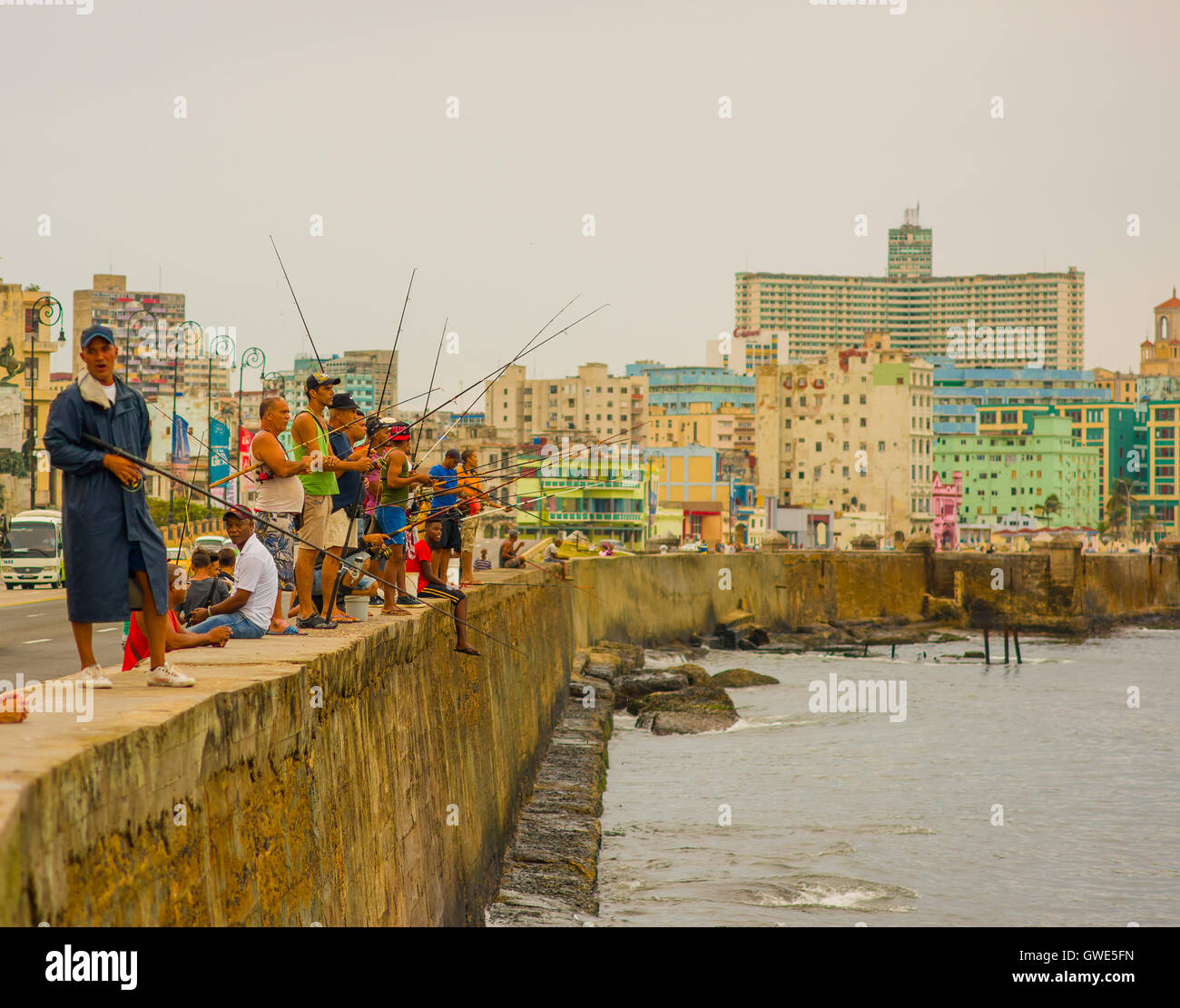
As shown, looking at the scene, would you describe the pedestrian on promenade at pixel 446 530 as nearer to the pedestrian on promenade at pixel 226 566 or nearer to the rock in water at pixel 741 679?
the pedestrian on promenade at pixel 226 566

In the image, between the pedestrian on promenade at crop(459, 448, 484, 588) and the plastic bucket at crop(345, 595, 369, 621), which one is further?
the pedestrian on promenade at crop(459, 448, 484, 588)

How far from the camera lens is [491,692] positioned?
14.0 m

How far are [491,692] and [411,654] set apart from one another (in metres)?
4.79

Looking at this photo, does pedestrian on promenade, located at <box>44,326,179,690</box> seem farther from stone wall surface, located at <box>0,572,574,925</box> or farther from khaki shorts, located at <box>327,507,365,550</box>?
khaki shorts, located at <box>327,507,365,550</box>

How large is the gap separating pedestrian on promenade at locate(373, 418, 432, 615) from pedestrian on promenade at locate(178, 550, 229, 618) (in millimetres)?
1377

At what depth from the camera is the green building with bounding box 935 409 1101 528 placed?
530 feet

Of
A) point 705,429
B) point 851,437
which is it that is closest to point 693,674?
point 851,437

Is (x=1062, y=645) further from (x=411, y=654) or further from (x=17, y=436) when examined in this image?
(x=411, y=654)

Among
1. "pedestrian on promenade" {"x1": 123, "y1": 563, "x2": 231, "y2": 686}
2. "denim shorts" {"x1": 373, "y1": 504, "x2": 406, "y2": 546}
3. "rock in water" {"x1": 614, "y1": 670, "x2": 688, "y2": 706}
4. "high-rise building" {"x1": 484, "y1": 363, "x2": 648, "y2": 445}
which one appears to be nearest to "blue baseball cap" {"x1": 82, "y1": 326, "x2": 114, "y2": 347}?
"pedestrian on promenade" {"x1": 123, "y1": 563, "x2": 231, "y2": 686}

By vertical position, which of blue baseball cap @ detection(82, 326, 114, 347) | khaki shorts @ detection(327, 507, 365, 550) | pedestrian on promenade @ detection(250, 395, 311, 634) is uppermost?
blue baseball cap @ detection(82, 326, 114, 347)

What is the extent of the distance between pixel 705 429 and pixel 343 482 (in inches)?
6363

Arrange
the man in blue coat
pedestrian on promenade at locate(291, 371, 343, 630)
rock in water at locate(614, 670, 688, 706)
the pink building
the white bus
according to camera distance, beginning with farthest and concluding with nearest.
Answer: the pink building → the white bus → rock in water at locate(614, 670, 688, 706) → pedestrian on promenade at locate(291, 371, 343, 630) → the man in blue coat

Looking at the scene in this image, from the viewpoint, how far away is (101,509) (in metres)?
5.91

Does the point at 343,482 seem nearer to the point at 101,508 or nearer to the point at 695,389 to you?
the point at 101,508
